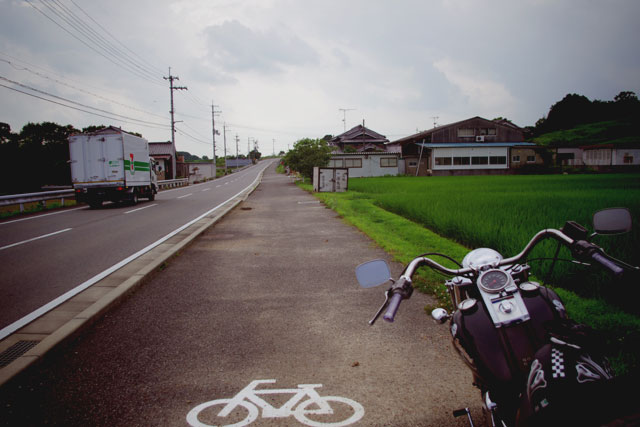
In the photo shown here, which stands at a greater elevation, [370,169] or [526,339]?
[370,169]

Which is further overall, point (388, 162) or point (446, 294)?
point (388, 162)

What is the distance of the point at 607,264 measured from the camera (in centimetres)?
178

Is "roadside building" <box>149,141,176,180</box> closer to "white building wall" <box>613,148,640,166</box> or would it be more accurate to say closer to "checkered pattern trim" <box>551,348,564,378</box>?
"checkered pattern trim" <box>551,348,564,378</box>

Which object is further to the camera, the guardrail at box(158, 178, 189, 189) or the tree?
the tree

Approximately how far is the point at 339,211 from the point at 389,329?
1013cm

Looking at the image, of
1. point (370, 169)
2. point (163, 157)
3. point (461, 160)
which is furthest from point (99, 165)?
point (461, 160)

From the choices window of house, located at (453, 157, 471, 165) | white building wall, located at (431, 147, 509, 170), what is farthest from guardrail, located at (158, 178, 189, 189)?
window of house, located at (453, 157, 471, 165)

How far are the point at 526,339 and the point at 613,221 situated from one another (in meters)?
0.97

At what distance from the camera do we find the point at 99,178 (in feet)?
56.3

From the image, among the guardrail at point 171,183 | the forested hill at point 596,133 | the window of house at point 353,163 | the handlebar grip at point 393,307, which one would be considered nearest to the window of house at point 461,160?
the window of house at point 353,163

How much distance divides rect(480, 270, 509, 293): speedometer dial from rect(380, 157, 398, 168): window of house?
46.5 m

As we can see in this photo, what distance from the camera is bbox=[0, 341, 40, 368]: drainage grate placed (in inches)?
131

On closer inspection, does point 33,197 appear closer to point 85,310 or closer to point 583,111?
point 85,310

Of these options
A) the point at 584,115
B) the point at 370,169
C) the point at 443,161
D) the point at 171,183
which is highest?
the point at 584,115
